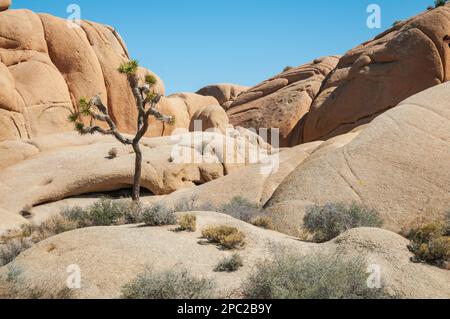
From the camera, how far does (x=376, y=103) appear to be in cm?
2866

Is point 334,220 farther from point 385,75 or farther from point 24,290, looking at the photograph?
point 385,75

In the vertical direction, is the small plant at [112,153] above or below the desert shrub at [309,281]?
below

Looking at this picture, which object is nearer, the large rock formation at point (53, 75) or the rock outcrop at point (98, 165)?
the rock outcrop at point (98, 165)

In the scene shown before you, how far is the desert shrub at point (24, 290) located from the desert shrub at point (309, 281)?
8.84 feet

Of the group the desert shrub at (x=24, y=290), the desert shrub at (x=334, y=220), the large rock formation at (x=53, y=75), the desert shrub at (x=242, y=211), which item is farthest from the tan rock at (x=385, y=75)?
the desert shrub at (x=24, y=290)

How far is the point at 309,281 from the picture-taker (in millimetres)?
6691

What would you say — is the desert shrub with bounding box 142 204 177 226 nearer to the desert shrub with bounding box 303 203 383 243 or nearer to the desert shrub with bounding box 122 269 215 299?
the desert shrub with bounding box 122 269 215 299

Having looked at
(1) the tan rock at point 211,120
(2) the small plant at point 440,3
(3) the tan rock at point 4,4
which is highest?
(3) the tan rock at point 4,4

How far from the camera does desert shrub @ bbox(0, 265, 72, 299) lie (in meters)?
6.91

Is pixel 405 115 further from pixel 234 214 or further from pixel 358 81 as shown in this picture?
pixel 358 81

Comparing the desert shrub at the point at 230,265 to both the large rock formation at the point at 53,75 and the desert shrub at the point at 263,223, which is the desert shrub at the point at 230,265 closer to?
the desert shrub at the point at 263,223

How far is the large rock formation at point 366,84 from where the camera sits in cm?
2689

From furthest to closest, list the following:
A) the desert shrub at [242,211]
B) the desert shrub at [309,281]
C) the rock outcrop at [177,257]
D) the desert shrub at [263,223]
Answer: the desert shrub at [242,211]
the desert shrub at [263,223]
the rock outcrop at [177,257]
the desert shrub at [309,281]

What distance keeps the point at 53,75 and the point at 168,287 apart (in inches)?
956
